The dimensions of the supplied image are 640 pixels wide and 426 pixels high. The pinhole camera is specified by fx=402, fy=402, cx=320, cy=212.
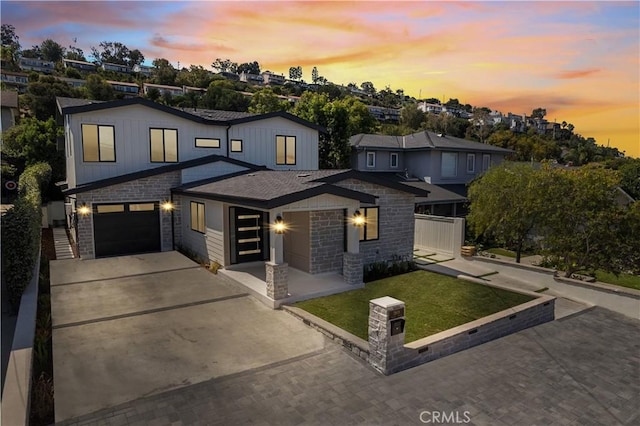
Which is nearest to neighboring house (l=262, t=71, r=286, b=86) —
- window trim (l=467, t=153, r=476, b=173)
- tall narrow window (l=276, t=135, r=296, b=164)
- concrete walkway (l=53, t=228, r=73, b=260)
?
window trim (l=467, t=153, r=476, b=173)

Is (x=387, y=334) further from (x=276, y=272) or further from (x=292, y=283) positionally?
(x=292, y=283)

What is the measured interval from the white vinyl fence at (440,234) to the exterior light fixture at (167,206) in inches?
434

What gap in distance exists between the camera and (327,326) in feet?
27.7

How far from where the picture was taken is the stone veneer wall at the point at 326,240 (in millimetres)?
12695

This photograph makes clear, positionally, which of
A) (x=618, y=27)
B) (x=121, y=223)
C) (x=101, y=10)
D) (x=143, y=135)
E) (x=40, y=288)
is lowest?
(x=40, y=288)

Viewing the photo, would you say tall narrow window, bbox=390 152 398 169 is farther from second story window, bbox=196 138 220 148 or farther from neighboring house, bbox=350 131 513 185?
second story window, bbox=196 138 220 148

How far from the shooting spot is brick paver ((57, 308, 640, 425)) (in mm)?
5594

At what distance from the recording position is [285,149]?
21.1m

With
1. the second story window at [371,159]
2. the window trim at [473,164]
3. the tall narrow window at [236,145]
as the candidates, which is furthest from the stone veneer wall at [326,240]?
the window trim at [473,164]

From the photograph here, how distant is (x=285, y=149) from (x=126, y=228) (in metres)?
8.65

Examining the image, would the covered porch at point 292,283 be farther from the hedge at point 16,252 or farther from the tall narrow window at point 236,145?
the tall narrow window at point 236,145

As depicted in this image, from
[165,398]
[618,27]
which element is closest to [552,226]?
[618,27]

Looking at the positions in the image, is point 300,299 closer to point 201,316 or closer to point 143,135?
point 201,316

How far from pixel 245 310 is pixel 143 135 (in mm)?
10846
